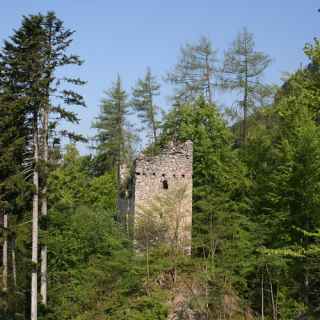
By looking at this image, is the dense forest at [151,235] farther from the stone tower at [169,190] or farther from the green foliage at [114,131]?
the green foliage at [114,131]

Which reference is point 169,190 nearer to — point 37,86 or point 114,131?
point 37,86

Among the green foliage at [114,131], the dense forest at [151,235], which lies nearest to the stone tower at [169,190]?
the dense forest at [151,235]

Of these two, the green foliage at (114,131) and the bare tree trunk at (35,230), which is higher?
the green foliage at (114,131)

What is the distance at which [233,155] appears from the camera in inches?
1085

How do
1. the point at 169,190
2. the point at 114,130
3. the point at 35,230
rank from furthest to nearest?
the point at 114,130 < the point at 169,190 < the point at 35,230

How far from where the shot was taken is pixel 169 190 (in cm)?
2275

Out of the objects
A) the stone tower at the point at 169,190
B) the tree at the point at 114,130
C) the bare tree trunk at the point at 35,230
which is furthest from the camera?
the tree at the point at 114,130

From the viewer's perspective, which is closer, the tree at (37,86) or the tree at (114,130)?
the tree at (37,86)

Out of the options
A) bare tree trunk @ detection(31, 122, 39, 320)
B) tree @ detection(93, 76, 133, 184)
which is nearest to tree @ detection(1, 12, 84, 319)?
bare tree trunk @ detection(31, 122, 39, 320)

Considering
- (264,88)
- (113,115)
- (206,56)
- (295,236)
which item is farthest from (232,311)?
(113,115)

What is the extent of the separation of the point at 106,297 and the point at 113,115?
21303 mm

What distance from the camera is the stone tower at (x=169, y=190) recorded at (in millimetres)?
22281

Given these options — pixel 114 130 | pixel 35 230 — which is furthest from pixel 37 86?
pixel 114 130

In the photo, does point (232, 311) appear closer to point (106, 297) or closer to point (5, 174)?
point (106, 297)
